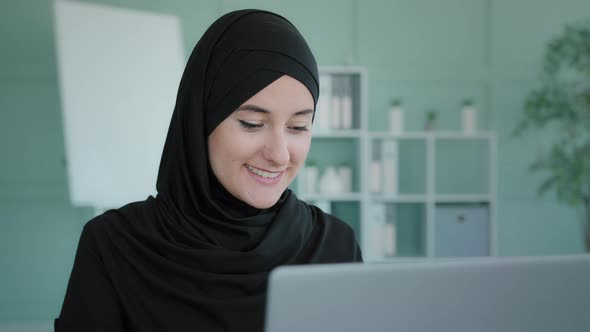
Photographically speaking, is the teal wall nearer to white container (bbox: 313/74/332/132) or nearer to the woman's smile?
white container (bbox: 313/74/332/132)

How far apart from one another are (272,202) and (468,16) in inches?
135

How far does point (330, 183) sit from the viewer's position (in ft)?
12.0

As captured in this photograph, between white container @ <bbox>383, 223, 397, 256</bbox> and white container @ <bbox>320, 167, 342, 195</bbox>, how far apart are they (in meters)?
0.38

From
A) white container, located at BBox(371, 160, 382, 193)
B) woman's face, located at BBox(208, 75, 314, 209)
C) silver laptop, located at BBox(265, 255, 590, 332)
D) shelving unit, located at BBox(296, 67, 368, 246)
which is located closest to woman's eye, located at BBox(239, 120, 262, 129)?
woman's face, located at BBox(208, 75, 314, 209)

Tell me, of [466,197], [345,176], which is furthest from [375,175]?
[466,197]

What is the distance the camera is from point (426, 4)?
398cm


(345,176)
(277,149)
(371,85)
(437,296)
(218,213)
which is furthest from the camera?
(371,85)

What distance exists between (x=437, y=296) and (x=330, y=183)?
10.5ft

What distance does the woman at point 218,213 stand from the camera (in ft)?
3.03

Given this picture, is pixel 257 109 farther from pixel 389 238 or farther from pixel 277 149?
pixel 389 238

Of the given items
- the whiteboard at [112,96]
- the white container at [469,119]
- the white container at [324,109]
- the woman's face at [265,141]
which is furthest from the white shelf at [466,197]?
the woman's face at [265,141]

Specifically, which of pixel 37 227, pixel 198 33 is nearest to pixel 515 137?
pixel 198 33

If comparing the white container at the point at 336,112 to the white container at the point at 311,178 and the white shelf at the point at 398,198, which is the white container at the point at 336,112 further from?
the white shelf at the point at 398,198

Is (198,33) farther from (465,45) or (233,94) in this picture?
(233,94)
